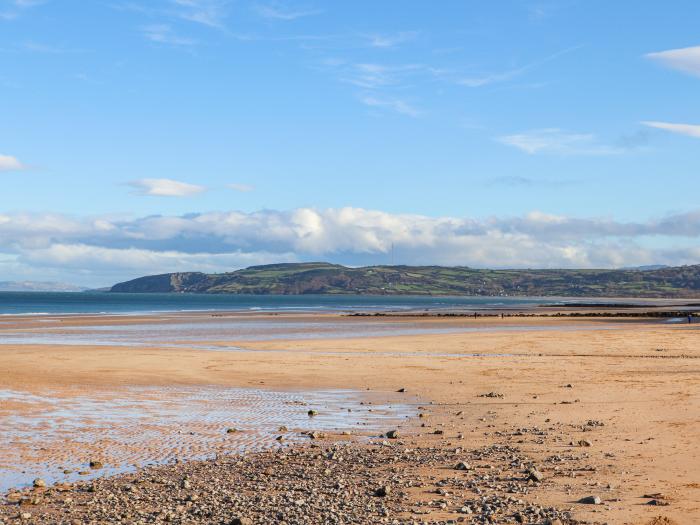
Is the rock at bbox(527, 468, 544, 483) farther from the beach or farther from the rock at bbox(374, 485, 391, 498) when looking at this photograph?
the rock at bbox(374, 485, 391, 498)

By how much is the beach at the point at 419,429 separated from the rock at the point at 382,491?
9 cm

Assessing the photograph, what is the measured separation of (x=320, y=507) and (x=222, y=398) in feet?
51.7

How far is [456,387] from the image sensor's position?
32.0m

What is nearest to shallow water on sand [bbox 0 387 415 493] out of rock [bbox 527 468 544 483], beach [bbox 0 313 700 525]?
beach [bbox 0 313 700 525]

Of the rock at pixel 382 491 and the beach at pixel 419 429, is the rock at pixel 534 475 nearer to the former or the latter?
the beach at pixel 419 429

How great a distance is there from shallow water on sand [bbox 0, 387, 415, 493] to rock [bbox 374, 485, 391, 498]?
18.7ft

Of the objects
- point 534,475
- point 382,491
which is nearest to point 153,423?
point 382,491

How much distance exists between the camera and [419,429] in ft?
73.2

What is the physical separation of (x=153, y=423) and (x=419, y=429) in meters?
7.82

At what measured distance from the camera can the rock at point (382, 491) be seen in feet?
47.9

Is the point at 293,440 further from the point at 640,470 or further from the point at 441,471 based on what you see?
the point at 640,470

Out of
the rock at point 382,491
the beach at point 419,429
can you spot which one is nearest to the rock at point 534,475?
the beach at point 419,429

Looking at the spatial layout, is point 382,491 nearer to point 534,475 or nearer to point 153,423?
point 534,475

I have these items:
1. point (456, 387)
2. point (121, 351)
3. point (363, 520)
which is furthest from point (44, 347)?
point (363, 520)
